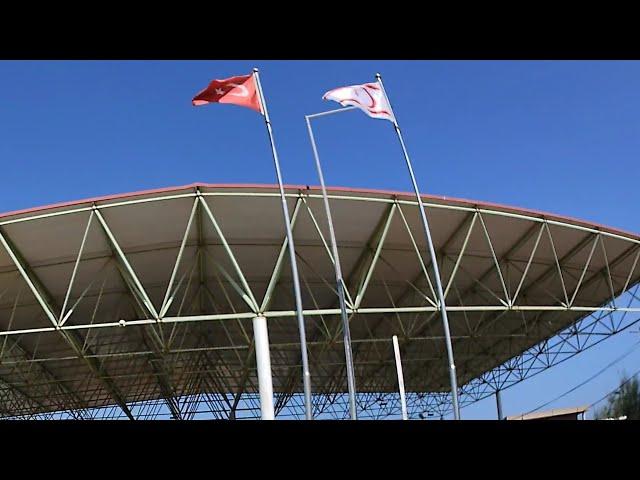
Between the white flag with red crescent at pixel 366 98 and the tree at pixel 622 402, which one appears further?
the tree at pixel 622 402

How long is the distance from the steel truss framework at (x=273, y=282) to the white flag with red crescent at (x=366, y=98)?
2.87 metres

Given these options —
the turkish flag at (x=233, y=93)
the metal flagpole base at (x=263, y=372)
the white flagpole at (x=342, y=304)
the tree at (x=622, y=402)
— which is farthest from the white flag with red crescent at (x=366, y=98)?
the tree at (x=622, y=402)

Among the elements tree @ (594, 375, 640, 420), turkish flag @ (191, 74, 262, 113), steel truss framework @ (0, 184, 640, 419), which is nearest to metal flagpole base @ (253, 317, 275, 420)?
steel truss framework @ (0, 184, 640, 419)

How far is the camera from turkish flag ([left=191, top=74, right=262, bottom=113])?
20.7 m

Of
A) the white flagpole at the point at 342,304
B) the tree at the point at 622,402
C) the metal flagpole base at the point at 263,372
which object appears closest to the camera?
the white flagpole at the point at 342,304

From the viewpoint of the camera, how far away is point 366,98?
71.8ft

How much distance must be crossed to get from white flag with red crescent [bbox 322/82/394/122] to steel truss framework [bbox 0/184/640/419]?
2868 mm

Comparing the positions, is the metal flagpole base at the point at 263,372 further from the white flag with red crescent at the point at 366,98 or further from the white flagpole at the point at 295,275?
the white flag with red crescent at the point at 366,98

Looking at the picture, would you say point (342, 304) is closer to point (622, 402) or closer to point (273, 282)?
point (273, 282)

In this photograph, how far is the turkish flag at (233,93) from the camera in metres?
20.7
